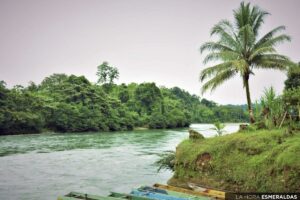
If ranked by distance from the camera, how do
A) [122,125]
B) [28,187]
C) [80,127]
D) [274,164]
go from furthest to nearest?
1. [122,125]
2. [80,127]
3. [28,187]
4. [274,164]

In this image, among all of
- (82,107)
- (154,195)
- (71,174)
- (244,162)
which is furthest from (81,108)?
(154,195)

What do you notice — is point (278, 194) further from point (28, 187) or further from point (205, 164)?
point (28, 187)

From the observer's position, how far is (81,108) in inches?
2414

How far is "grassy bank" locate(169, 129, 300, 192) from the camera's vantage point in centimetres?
866

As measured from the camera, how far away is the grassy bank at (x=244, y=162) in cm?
866

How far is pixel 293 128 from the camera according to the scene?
1109 centimetres

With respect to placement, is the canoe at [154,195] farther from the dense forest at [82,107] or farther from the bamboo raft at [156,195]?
the dense forest at [82,107]

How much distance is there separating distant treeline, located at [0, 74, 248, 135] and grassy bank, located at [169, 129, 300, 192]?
20032mm

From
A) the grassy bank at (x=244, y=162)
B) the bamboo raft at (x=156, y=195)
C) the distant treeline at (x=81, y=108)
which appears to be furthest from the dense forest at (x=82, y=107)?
the bamboo raft at (x=156, y=195)

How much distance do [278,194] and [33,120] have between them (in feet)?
153

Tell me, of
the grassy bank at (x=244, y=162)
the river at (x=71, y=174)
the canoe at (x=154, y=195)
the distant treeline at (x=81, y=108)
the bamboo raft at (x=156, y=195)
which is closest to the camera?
the canoe at (x=154, y=195)

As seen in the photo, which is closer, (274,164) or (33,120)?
(274,164)

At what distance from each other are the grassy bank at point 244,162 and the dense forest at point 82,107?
1631 centimetres

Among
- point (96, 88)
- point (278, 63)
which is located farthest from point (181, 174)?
point (96, 88)
